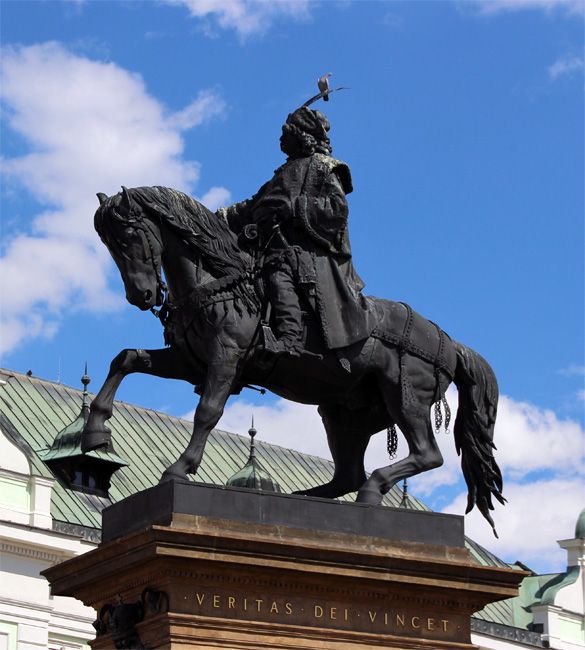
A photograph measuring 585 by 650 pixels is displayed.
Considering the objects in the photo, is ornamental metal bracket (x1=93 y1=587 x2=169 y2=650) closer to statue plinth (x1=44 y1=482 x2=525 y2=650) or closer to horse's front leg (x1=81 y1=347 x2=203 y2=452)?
statue plinth (x1=44 y1=482 x2=525 y2=650)

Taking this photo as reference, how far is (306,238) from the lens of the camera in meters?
21.5

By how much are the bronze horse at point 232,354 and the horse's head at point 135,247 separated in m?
0.01

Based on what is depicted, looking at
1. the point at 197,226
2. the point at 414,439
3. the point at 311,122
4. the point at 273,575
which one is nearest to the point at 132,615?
the point at 273,575

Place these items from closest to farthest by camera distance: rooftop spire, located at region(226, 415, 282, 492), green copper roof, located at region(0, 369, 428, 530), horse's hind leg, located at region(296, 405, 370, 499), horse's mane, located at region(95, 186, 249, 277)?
horse's mane, located at region(95, 186, 249, 277), horse's hind leg, located at region(296, 405, 370, 499), rooftop spire, located at region(226, 415, 282, 492), green copper roof, located at region(0, 369, 428, 530)

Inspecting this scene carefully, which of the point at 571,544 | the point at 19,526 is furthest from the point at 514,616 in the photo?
the point at 19,526

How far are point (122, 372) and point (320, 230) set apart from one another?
2.59m

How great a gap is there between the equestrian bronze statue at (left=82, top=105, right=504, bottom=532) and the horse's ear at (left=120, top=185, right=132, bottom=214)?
1 cm

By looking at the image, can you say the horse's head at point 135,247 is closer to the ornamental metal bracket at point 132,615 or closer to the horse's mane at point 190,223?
the horse's mane at point 190,223

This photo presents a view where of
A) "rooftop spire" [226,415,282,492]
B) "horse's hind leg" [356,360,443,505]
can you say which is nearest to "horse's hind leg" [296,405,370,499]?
"horse's hind leg" [356,360,443,505]

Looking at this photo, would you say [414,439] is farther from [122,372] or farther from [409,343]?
[122,372]

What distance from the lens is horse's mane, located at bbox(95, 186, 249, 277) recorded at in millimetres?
21016

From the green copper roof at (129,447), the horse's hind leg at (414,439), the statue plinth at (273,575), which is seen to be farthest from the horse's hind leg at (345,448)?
the green copper roof at (129,447)

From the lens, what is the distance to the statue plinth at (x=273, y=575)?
1923cm

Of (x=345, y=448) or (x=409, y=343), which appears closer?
(x=409, y=343)
